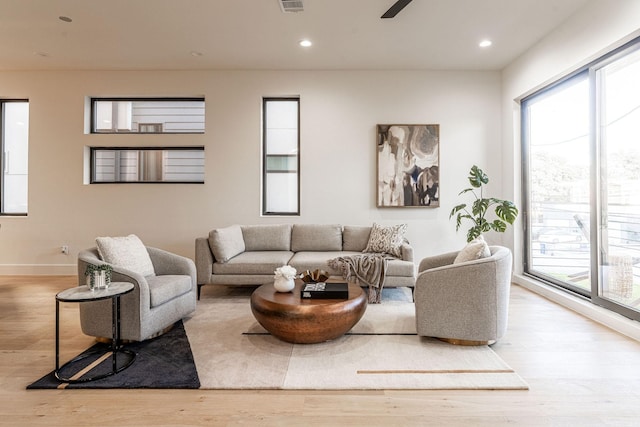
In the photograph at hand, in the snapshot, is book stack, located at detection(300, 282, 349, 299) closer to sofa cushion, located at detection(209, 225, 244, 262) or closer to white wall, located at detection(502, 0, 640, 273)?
sofa cushion, located at detection(209, 225, 244, 262)

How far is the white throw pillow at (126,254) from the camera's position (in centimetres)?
289

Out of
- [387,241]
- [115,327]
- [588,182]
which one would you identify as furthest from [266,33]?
[588,182]

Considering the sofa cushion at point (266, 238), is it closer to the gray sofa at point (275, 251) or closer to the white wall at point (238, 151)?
the gray sofa at point (275, 251)

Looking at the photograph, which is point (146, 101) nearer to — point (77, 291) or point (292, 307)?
point (77, 291)

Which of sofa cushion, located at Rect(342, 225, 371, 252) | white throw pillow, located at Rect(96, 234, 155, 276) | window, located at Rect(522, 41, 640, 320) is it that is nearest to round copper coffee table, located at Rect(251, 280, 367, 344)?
white throw pillow, located at Rect(96, 234, 155, 276)

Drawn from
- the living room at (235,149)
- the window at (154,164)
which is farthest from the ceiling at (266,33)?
the window at (154,164)

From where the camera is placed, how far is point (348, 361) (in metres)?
2.43

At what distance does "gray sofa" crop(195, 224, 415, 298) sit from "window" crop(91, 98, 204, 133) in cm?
201

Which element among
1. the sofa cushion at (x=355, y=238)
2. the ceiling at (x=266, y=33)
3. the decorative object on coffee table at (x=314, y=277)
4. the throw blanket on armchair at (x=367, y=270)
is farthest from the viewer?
the sofa cushion at (x=355, y=238)

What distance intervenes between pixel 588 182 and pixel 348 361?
3231 mm

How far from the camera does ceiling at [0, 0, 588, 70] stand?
3.53 metres

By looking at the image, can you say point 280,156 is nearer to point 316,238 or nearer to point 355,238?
point 316,238

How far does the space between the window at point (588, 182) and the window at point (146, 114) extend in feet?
16.0

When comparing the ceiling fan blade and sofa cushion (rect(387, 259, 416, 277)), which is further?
sofa cushion (rect(387, 259, 416, 277))
